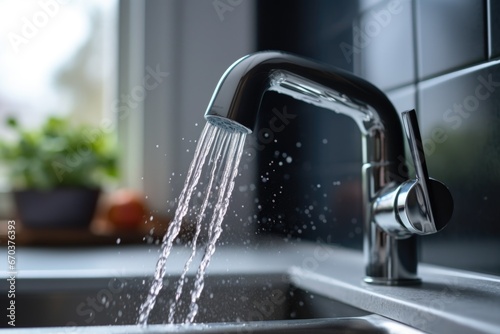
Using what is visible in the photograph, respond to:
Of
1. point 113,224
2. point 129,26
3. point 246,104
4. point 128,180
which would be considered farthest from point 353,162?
point 129,26

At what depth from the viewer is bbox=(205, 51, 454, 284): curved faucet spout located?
0.68 meters

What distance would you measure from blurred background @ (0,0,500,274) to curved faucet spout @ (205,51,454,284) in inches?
4.3

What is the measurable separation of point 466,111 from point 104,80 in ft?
4.37

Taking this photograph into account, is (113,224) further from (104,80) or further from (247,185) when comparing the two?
(104,80)

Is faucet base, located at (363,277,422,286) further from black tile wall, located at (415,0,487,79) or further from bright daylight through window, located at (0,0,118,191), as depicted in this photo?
bright daylight through window, located at (0,0,118,191)

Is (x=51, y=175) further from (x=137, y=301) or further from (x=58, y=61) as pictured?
(x=137, y=301)

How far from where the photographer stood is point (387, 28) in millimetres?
1017

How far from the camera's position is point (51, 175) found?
5.09ft

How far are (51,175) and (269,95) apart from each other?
0.60 metres

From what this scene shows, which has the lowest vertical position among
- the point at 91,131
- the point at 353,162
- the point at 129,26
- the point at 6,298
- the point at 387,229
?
the point at 6,298

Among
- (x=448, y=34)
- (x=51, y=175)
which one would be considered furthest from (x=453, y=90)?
(x=51, y=175)

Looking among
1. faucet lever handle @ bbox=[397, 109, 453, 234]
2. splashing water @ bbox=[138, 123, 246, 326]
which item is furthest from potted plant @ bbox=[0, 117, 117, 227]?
faucet lever handle @ bbox=[397, 109, 453, 234]

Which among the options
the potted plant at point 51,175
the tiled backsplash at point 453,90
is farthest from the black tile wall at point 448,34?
the potted plant at point 51,175

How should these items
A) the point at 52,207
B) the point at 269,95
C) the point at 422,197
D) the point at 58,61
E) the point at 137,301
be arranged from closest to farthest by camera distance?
the point at 422,197 < the point at 137,301 < the point at 269,95 < the point at 52,207 < the point at 58,61
